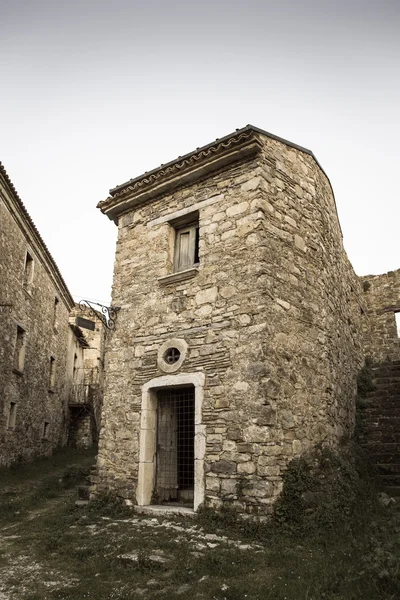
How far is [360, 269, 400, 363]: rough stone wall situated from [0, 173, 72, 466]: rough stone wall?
396 inches

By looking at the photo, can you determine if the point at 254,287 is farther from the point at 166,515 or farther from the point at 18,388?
the point at 18,388

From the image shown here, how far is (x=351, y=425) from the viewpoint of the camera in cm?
837

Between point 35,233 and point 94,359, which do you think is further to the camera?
point 94,359

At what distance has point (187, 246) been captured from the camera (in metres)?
7.91

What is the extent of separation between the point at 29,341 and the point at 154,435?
27.8 ft

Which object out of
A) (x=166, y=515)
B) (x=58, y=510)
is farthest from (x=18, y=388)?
(x=166, y=515)

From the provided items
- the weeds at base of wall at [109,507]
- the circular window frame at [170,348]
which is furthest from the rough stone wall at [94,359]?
the circular window frame at [170,348]

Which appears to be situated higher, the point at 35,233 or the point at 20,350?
the point at 35,233

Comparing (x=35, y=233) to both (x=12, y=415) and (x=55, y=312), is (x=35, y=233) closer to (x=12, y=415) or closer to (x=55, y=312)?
(x=55, y=312)

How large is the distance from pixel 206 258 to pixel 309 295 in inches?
68.8

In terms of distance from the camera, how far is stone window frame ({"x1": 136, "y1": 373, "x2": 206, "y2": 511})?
6203 mm

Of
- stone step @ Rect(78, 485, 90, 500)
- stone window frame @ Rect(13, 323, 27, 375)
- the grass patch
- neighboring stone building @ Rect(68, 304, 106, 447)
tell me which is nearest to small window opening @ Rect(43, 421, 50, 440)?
stone window frame @ Rect(13, 323, 27, 375)

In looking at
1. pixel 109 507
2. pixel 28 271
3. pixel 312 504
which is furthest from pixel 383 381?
pixel 28 271

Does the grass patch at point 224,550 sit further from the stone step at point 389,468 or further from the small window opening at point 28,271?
the small window opening at point 28,271
